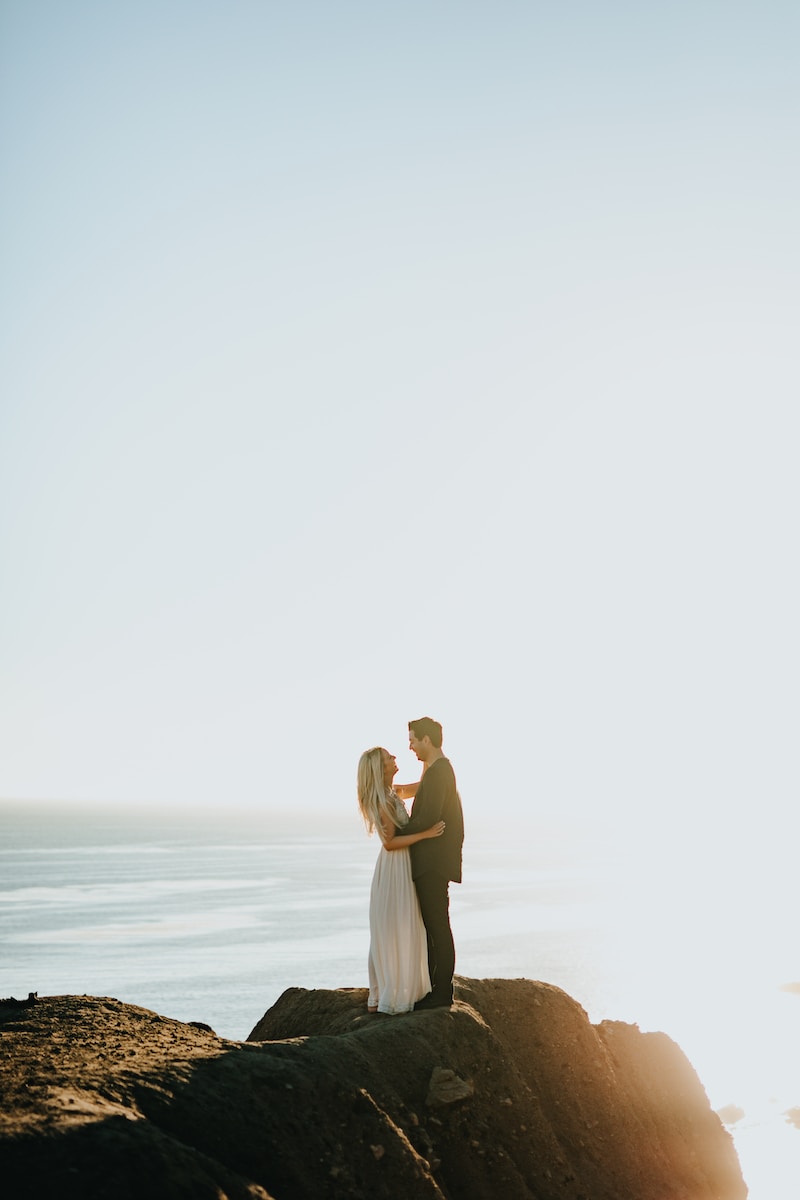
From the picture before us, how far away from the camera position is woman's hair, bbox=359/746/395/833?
13250 mm

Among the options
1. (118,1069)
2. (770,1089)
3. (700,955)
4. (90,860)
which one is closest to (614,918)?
(700,955)

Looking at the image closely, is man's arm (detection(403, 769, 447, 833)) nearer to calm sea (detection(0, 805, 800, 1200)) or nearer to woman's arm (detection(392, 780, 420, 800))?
woman's arm (detection(392, 780, 420, 800))

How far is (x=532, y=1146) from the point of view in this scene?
13625 millimetres

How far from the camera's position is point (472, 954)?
275ft

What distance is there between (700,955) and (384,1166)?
96.2 meters

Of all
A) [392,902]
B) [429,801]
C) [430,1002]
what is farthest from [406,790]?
[430,1002]

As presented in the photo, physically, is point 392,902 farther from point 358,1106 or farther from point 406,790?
point 358,1106

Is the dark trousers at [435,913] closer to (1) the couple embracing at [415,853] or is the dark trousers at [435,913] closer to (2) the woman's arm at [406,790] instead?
(1) the couple embracing at [415,853]

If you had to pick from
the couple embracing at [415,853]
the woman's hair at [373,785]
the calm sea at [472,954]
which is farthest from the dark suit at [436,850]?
the calm sea at [472,954]

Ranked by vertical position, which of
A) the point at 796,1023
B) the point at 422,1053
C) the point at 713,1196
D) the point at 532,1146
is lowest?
the point at 796,1023

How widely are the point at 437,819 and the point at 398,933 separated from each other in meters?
1.54

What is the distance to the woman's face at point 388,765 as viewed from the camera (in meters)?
13.3

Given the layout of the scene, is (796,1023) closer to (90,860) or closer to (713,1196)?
(713,1196)

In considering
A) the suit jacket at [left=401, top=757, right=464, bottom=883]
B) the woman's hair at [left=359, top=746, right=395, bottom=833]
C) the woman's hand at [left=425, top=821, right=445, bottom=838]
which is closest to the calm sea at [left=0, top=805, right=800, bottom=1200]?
the suit jacket at [left=401, top=757, right=464, bottom=883]
